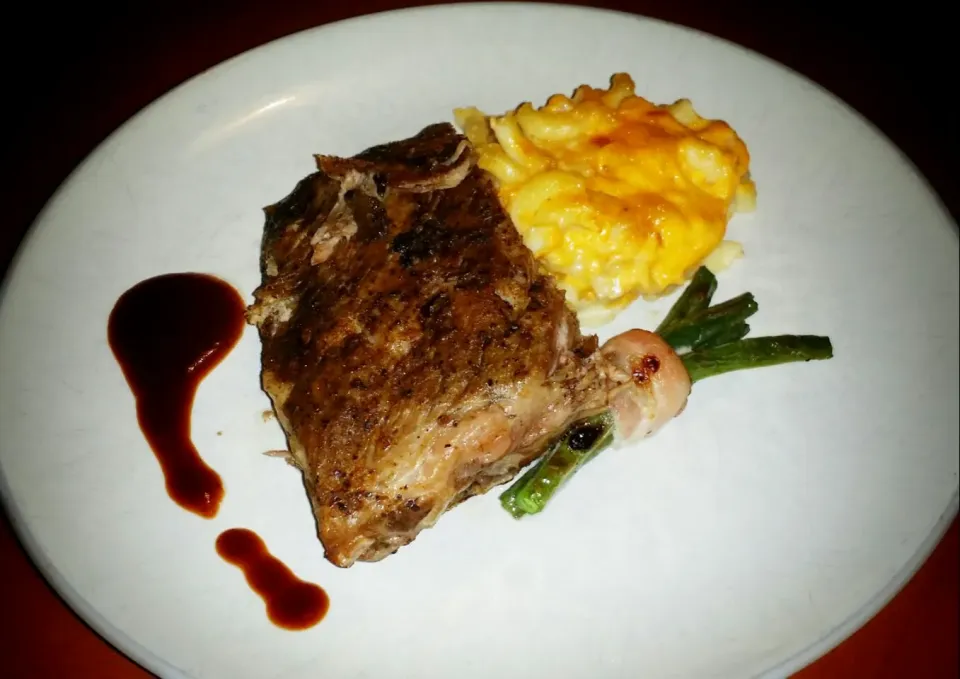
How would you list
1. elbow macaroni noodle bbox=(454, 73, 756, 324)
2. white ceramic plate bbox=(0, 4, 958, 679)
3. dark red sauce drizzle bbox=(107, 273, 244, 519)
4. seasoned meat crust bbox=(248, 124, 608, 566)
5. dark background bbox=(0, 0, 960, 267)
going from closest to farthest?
seasoned meat crust bbox=(248, 124, 608, 566) → white ceramic plate bbox=(0, 4, 958, 679) → dark red sauce drizzle bbox=(107, 273, 244, 519) → elbow macaroni noodle bbox=(454, 73, 756, 324) → dark background bbox=(0, 0, 960, 267)

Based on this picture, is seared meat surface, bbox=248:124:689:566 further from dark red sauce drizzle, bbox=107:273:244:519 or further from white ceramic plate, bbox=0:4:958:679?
dark red sauce drizzle, bbox=107:273:244:519

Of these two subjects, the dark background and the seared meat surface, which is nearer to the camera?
the seared meat surface

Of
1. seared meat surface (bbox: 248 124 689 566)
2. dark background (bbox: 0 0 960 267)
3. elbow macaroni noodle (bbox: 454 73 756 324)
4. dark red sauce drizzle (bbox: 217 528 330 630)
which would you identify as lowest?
dark red sauce drizzle (bbox: 217 528 330 630)

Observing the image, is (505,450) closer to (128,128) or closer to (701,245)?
(701,245)

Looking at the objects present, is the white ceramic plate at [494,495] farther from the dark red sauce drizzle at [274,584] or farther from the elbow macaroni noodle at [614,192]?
the elbow macaroni noodle at [614,192]

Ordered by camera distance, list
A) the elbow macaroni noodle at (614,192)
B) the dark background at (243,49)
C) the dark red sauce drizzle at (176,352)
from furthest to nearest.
Answer: the dark background at (243,49), the elbow macaroni noodle at (614,192), the dark red sauce drizzle at (176,352)

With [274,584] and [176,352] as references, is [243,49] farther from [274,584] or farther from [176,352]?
[274,584]

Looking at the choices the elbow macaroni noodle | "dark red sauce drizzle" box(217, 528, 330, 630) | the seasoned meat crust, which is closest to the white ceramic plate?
"dark red sauce drizzle" box(217, 528, 330, 630)

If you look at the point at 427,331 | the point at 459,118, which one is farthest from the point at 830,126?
the point at 427,331

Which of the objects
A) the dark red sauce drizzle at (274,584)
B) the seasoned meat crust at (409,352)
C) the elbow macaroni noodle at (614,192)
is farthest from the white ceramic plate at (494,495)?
the seasoned meat crust at (409,352)
